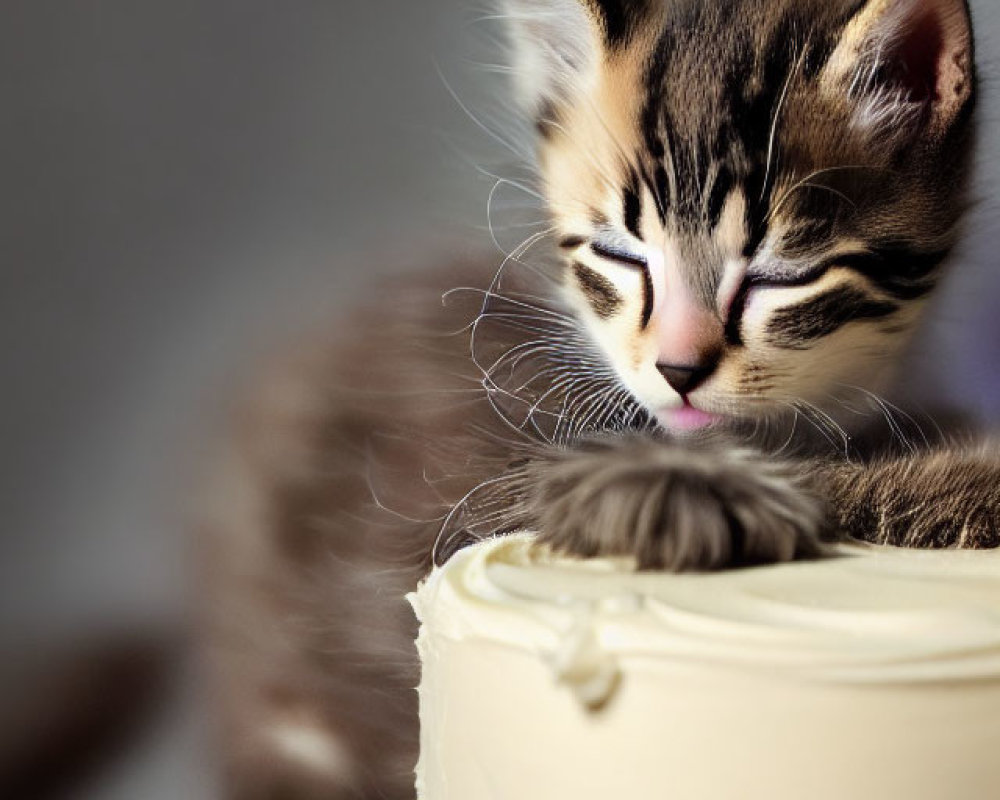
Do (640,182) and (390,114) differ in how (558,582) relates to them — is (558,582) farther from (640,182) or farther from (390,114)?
(390,114)

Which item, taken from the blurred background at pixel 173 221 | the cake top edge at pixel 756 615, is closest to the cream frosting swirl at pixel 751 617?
the cake top edge at pixel 756 615

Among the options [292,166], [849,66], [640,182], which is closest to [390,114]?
[292,166]

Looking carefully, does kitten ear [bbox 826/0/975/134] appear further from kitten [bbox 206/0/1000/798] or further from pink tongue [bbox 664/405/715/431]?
pink tongue [bbox 664/405/715/431]

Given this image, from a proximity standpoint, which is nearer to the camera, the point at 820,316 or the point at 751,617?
the point at 751,617

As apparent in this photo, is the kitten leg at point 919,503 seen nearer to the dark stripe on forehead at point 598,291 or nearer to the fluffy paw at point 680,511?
the fluffy paw at point 680,511

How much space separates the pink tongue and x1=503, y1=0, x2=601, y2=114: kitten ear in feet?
0.83

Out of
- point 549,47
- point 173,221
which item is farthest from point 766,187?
point 173,221

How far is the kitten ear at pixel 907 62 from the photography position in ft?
2.47

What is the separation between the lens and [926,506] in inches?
28.3

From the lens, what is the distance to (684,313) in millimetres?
785

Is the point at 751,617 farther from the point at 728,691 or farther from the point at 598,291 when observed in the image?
the point at 598,291

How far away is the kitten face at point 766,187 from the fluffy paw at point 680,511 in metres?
0.12

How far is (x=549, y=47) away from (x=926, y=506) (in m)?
0.43

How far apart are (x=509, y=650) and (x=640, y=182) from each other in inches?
15.3
